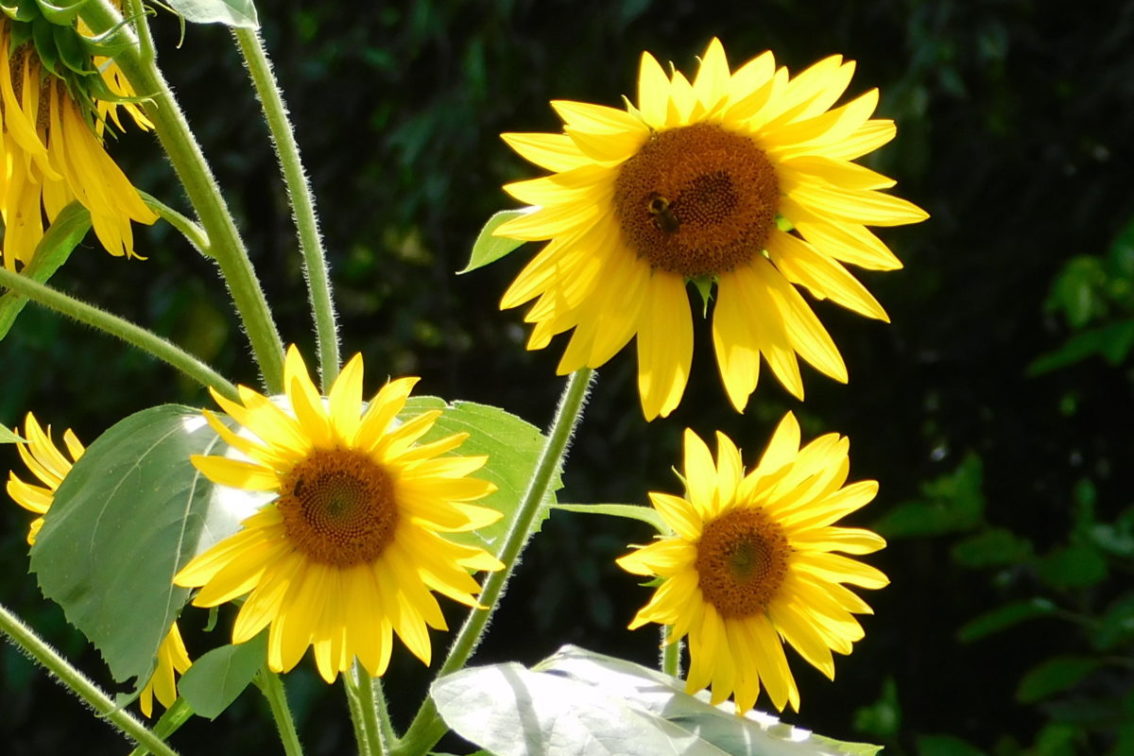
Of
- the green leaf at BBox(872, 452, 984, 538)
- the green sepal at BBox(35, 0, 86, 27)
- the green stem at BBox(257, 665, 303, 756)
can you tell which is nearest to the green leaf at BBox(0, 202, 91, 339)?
the green sepal at BBox(35, 0, 86, 27)

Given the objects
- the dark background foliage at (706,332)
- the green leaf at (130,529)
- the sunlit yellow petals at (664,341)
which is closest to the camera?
the green leaf at (130,529)

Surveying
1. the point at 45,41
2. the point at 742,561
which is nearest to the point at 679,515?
the point at 742,561

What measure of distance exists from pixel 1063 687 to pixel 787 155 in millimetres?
1551

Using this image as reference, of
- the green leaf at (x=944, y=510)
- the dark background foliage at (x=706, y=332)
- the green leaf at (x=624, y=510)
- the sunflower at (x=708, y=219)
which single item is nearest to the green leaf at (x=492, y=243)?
the sunflower at (x=708, y=219)

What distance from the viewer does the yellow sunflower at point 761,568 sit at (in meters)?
0.78

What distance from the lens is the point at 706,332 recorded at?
2.20 metres

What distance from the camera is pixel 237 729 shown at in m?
2.56

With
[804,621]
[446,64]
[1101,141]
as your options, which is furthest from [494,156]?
[804,621]

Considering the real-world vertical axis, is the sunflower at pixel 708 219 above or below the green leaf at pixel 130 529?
above

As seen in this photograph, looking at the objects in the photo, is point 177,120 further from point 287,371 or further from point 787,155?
point 787,155

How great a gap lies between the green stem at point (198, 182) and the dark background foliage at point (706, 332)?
153 cm

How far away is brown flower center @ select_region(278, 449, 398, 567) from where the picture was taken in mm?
684

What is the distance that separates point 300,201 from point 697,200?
0.19 meters

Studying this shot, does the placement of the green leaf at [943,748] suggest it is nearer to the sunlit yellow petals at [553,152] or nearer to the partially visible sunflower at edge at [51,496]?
the partially visible sunflower at edge at [51,496]
